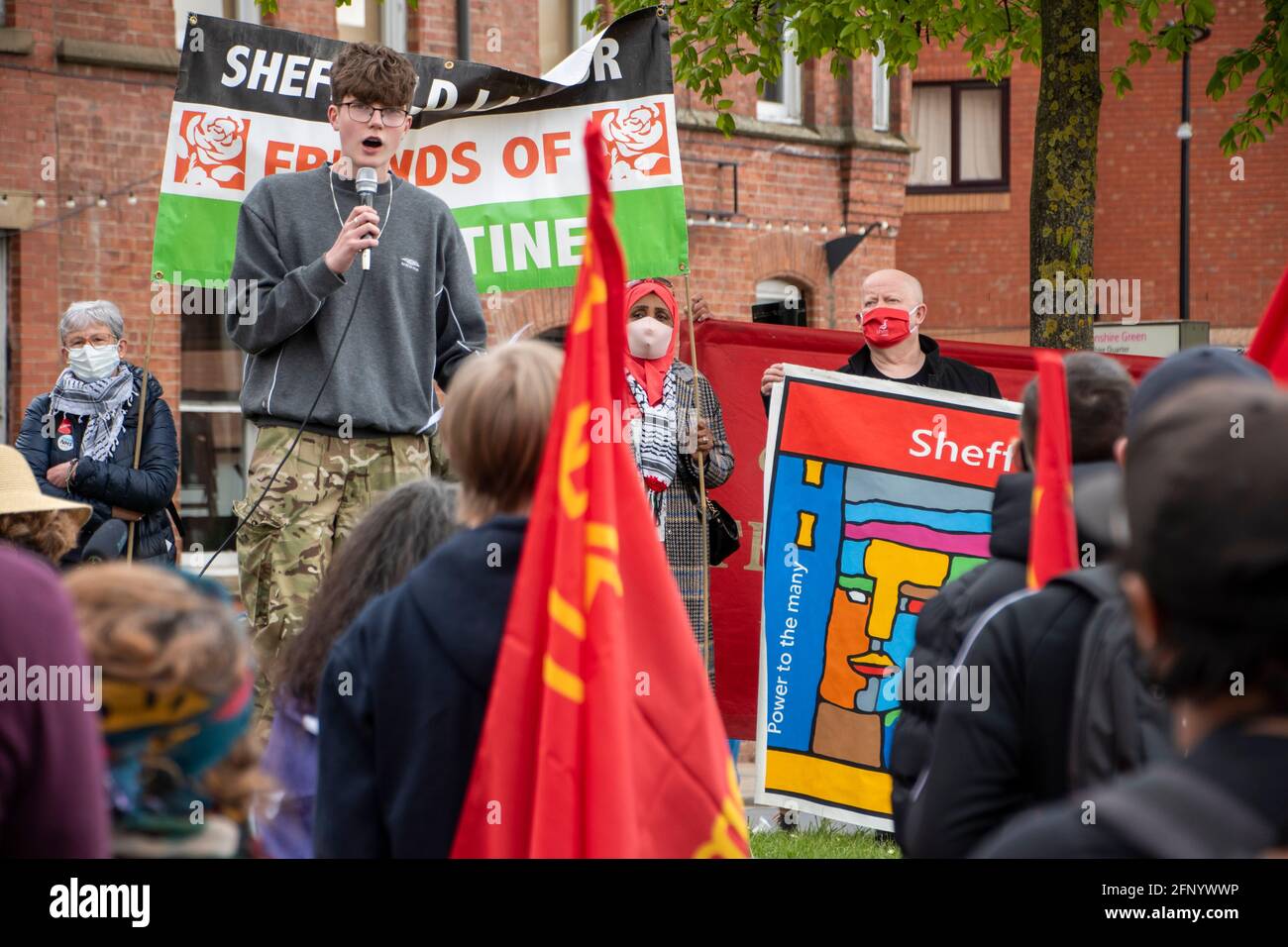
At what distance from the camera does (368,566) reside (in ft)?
11.1

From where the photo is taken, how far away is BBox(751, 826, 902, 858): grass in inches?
239

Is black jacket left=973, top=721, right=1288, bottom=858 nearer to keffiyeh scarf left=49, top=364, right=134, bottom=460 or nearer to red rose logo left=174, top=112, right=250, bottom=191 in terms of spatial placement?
keffiyeh scarf left=49, top=364, right=134, bottom=460

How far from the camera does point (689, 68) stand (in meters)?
10.9

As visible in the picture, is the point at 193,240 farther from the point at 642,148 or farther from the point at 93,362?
the point at 642,148

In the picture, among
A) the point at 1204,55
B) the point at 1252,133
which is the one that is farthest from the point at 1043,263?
the point at 1204,55

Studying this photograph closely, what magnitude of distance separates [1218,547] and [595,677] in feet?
4.30

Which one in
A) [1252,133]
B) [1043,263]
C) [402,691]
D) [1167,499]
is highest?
[1252,133]

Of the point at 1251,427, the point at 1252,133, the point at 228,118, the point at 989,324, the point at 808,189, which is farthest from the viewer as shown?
the point at 989,324

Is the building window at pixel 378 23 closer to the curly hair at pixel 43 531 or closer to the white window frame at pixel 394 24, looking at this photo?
the white window frame at pixel 394 24

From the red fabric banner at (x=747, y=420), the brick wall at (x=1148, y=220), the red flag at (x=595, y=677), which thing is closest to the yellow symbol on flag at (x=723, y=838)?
the red flag at (x=595, y=677)

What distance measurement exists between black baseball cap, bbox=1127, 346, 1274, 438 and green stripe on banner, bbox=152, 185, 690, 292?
409cm

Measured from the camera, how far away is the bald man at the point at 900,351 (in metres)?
6.60
